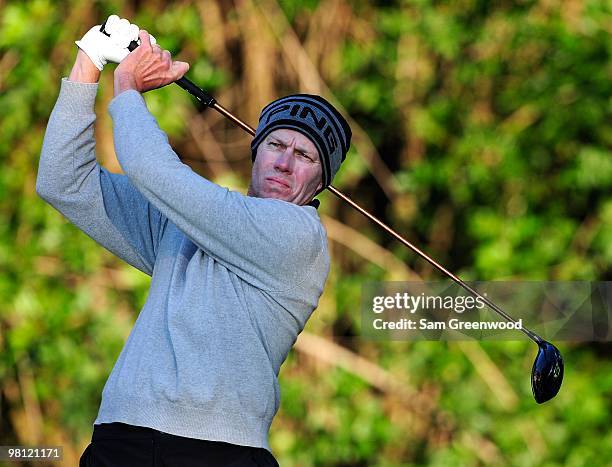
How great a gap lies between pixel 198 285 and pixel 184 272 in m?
0.05

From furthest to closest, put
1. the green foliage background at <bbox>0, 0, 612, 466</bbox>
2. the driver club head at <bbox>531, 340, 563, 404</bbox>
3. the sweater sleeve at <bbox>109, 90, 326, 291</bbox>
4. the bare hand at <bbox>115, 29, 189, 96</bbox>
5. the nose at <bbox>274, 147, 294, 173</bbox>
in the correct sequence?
the green foliage background at <bbox>0, 0, 612, 466</bbox> → the driver club head at <bbox>531, 340, 563, 404</bbox> → the nose at <bbox>274, 147, 294, 173</bbox> → the bare hand at <bbox>115, 29, 189, 96</bbox> → the sweater sleeve at <bbox>109, 90, 326, 291</bbox>

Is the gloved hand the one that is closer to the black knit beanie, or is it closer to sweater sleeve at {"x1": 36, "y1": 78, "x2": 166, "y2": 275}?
sweater sleeve at {"x1": 36, "y1": 78, "x2": 166, "y2": 275}

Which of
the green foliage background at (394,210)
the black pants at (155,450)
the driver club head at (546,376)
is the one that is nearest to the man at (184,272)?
the black pants at (155,450)

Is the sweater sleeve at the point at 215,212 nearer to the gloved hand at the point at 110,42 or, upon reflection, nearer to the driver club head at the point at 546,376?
the gloved hand at the point at 110,42

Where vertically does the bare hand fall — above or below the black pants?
above

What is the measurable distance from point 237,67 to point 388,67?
2.07 feet

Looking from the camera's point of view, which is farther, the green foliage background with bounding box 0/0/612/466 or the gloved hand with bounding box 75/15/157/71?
the green foliage background with bounding box 0/0/612/466

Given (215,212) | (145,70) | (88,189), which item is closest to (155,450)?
(215,212)

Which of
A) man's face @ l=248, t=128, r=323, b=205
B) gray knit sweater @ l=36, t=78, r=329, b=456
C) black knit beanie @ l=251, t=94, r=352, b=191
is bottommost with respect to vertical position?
gray knit sweater @ l=36, t=78, r=329, b=456

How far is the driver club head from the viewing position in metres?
2.24

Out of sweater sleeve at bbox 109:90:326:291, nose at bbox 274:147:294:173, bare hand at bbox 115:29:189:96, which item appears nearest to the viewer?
sweater sleeve at bbox 109:90:326:291

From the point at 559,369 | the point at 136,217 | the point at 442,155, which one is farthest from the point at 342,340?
the point at 136,217

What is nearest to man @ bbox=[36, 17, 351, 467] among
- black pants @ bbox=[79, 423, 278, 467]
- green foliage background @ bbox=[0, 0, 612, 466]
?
black pants @ bbox=[79, 423, 278, 467]

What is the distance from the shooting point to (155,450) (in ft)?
5.41
